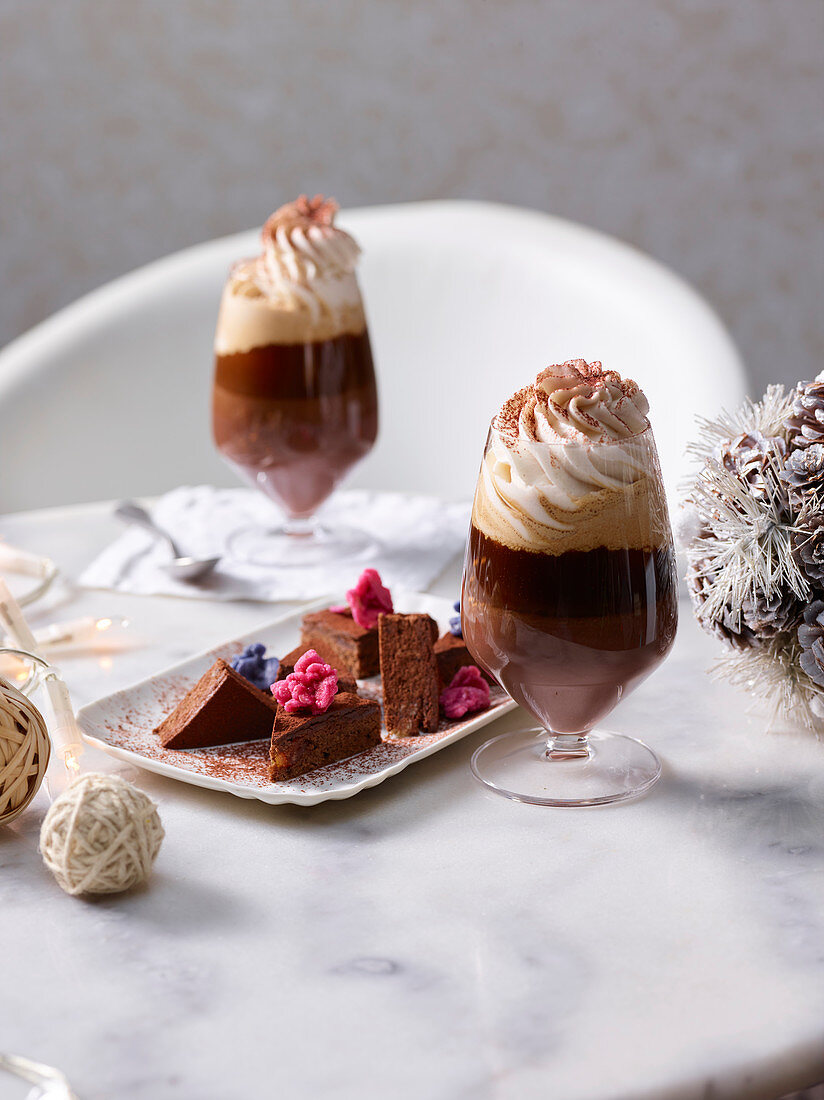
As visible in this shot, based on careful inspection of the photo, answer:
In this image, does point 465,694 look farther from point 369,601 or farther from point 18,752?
point 18,752

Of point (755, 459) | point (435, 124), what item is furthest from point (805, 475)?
point (435, 124)

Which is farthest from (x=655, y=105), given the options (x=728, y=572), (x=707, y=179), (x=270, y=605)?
(x=728, y=572)

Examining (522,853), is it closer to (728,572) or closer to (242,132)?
(728,572)

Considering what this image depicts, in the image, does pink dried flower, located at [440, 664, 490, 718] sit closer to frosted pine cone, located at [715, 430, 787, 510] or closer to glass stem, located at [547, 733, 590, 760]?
glass stem, located at [547, 733, 590, 760]

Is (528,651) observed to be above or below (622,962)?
above

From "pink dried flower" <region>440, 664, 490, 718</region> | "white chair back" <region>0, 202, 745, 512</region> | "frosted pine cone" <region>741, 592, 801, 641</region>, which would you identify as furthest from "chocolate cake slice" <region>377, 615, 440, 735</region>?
Result: "white chair back" <region>0, 202, 745, 512</region>

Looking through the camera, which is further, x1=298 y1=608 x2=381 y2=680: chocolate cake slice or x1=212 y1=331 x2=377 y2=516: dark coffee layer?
x1=212 y1=331 x2=377 y2=516: dark coffee layer
